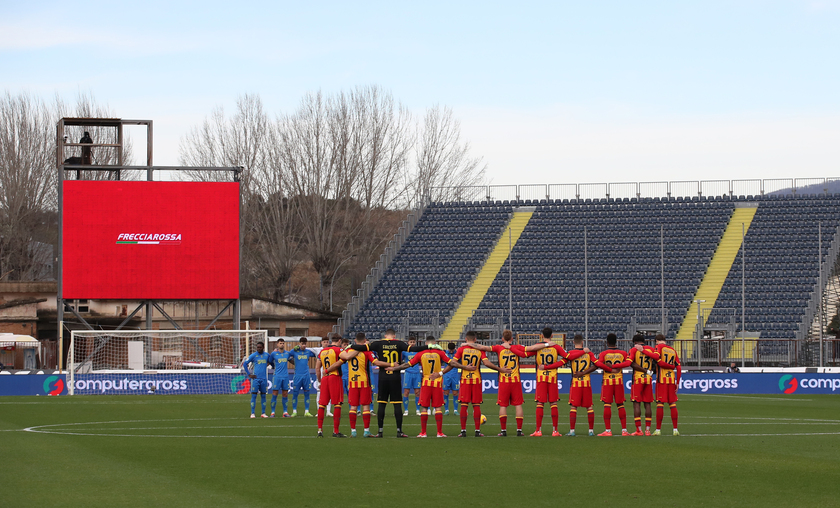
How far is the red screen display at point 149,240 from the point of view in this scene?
122 ft

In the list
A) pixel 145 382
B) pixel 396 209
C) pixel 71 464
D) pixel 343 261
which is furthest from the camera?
pixel 396 209

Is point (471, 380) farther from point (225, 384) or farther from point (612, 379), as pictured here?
point (225, 384)

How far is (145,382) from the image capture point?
110ft

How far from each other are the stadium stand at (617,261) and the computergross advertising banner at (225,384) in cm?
797

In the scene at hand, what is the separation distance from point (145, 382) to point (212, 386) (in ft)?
7.60

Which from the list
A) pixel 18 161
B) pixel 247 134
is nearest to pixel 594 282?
pixel 247 134

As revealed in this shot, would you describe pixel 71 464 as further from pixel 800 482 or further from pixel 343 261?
pixel 343 261

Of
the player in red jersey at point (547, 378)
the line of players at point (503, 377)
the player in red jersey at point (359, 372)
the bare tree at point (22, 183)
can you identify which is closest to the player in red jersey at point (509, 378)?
the line of players at point (503, 377)

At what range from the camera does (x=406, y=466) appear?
41.4 feet

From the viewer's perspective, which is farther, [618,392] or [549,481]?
[618,392]

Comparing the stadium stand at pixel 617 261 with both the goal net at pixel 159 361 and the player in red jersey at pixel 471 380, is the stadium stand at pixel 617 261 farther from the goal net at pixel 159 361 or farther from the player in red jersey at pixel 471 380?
the player in red jersey at pixel 471 380

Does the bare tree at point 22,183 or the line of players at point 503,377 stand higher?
the bare tree at point 22,183

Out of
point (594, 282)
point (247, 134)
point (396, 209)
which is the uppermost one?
point (247, 134)

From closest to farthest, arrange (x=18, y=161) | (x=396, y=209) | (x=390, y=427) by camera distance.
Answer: (x=390, y=427)
(x=18, y=161)
(x=396, y=209)
